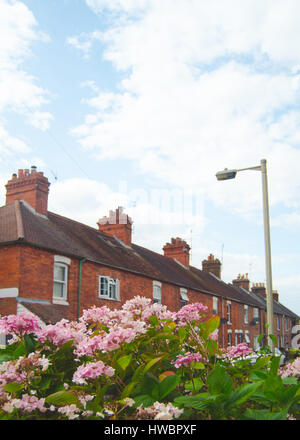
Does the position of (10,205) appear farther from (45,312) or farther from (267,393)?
(267,393)

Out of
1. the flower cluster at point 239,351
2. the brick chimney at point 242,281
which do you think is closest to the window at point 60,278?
the flower cluster at point 239,351

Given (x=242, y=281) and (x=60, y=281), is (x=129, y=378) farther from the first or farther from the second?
(x=242, y=281)

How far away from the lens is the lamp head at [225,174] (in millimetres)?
11430

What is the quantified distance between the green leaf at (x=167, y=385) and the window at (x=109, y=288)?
1763 centimetres

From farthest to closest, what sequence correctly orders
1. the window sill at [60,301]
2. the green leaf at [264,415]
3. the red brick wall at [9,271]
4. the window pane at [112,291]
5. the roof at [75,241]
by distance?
the window pane at [112,291]
the window sill at [60,301]
the roof at [75,241]
the red brick wall at [9,271]
the green leaf at [264,415]

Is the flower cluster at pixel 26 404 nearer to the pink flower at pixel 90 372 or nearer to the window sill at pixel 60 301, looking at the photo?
the pink flower at pixel 90 372

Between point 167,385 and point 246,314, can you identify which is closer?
point 167,385

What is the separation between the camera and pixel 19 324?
253 cm

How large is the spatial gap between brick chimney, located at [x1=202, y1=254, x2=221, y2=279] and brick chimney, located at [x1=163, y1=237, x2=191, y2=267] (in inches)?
309

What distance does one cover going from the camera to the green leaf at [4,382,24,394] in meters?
2.08

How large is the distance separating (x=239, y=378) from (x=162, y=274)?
2352cm

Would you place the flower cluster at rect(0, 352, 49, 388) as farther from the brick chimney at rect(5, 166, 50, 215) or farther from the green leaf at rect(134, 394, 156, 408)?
the brick chimney at rect(5, 166, 50, 215)

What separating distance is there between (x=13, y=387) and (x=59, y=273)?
1613 centimetres

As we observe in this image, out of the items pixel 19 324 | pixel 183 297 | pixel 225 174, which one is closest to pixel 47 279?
pixel 225 174
